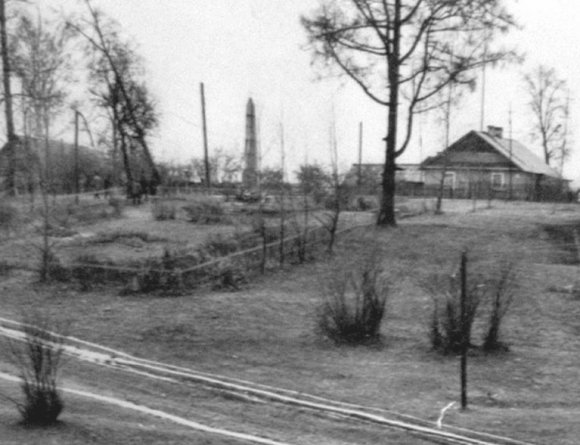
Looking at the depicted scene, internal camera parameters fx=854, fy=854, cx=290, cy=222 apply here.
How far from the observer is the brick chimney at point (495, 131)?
7362 cm

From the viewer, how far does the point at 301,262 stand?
67.1 feet

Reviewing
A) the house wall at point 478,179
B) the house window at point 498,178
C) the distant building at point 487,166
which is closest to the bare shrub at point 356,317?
the house wall at point 478,179

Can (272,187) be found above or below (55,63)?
below

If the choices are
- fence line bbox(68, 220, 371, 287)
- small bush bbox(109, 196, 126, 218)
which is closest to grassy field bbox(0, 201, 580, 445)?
fence line bbox(68, 220, 371, 287)

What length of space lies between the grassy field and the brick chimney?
5581 cm

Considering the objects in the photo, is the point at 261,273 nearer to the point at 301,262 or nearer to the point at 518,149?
the point at 301,262

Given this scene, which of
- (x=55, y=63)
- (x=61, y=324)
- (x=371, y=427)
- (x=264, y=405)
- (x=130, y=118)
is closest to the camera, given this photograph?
(x=371, y=427)

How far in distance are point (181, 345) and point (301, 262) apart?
28.6 ft

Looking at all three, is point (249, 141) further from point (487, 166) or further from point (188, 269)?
point (188, 269)

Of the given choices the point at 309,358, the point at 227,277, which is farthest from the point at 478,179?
the point at 309,358

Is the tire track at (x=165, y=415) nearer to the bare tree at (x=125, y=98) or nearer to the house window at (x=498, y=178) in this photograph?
the bare tree at (x=125, y=98)

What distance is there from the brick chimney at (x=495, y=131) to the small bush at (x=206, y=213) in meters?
47.0

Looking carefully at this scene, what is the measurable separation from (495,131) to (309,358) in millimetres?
66324

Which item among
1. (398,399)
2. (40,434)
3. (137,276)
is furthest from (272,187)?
(40,434)
